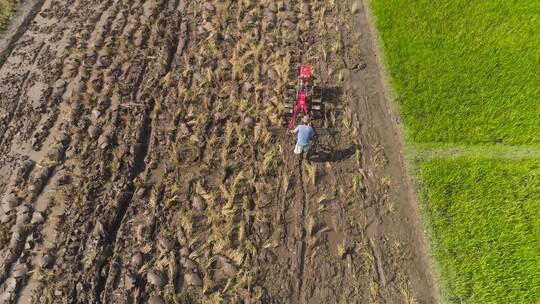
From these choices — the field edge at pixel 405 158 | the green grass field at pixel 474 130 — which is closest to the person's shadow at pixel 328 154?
the field edge at pixel 405 158

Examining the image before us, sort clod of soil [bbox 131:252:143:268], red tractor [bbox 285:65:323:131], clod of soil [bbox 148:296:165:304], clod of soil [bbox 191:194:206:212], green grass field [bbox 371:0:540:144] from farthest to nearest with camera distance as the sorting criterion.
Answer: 1. green grass field [bbox 371:0:540:144]
2. red tractor [bbox 285:65:323:131]
3. clod of soil [bbox 191:194:206:212]
4. clod of soil [bbox 131:252:143:268]
5. clod of soil [bbox 148:296:165:304]

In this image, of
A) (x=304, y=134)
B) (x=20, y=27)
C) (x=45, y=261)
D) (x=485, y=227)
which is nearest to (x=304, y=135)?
(x=304, y=134)

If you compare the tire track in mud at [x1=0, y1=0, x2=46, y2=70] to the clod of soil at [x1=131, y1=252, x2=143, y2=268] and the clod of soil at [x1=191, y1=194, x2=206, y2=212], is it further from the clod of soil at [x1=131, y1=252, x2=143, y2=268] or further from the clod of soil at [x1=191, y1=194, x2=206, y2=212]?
the clod of soil at [x1=131, y1=252, x2=143, y2=268]

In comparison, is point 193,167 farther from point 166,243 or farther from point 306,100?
point 306,100

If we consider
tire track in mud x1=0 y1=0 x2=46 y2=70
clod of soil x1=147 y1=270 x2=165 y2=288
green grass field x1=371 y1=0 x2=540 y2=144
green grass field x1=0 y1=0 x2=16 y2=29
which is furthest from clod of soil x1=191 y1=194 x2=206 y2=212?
green grass field x1=0 y1=0 x2=16 y2=29

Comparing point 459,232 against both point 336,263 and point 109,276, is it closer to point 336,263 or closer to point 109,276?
point 336,263

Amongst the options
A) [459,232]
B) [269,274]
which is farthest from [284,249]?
[459,232]
